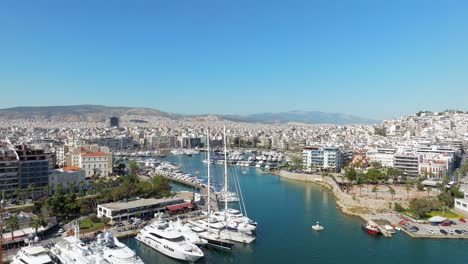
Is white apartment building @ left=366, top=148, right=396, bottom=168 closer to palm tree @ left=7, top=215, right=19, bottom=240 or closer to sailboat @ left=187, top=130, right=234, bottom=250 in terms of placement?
sailboat @ left=187, top=130, right=234, bottom=250

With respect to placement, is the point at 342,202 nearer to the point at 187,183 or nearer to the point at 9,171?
the point at 187,183

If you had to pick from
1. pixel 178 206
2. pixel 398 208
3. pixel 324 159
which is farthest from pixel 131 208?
pixel 324 159

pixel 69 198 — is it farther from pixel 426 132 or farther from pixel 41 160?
pixel 426 132

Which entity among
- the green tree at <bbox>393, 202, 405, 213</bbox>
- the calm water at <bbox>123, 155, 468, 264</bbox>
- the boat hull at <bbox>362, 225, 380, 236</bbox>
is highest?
the green tree at <bbox>393, 202, 405, 213</bbox>

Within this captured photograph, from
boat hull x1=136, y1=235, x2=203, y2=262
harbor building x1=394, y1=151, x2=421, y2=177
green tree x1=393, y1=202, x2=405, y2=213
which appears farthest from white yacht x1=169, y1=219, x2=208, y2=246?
harbor building x1=394, y1=151, x2=421, y2=177

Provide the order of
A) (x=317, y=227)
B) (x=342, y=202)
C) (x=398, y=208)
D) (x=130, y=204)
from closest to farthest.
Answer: (x=317, y=227) → (x=130, y=204) → (x=398, y=208) → (x=342, y=202)

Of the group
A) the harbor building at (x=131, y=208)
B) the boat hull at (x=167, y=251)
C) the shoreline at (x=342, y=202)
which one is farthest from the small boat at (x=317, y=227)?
the harbor building at (x=131, y=208)
